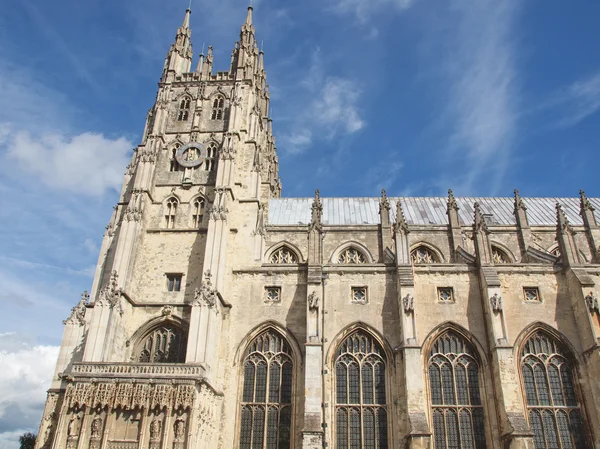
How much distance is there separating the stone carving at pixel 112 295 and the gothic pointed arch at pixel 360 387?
35.5 ft

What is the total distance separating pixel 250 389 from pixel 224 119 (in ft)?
59.8

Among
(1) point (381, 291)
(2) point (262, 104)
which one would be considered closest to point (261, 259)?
(1) point (381, 291)

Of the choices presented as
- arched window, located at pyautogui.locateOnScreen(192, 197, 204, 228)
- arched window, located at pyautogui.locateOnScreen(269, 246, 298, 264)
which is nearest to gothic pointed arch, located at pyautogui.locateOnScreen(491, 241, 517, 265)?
arched window, located at pyautogui.locateOnScreen(269, 246, 298, 264)

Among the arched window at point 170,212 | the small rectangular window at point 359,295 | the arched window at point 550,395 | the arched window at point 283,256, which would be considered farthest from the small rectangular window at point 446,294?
the arched window at point 170,212

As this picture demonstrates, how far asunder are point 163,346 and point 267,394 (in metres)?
5.96

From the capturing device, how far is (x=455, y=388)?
77.7 feet

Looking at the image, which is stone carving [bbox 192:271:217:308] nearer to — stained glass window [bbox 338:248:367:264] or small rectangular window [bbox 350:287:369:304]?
small rectangular window [bbox 350:287:369:304]

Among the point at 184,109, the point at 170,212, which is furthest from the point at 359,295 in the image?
the point at 184,109

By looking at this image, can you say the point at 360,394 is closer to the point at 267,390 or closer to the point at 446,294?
the point at 267,390

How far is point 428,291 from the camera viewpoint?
2567cm

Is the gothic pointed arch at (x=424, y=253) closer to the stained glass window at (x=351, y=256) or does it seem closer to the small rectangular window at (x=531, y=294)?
the stained glass window at (x=351, y=256)

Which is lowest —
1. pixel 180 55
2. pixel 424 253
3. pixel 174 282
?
pixel 174 282

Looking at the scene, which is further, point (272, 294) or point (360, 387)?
point (272, 294)

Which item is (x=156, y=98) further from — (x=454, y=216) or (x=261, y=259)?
(x=454, y=216)
